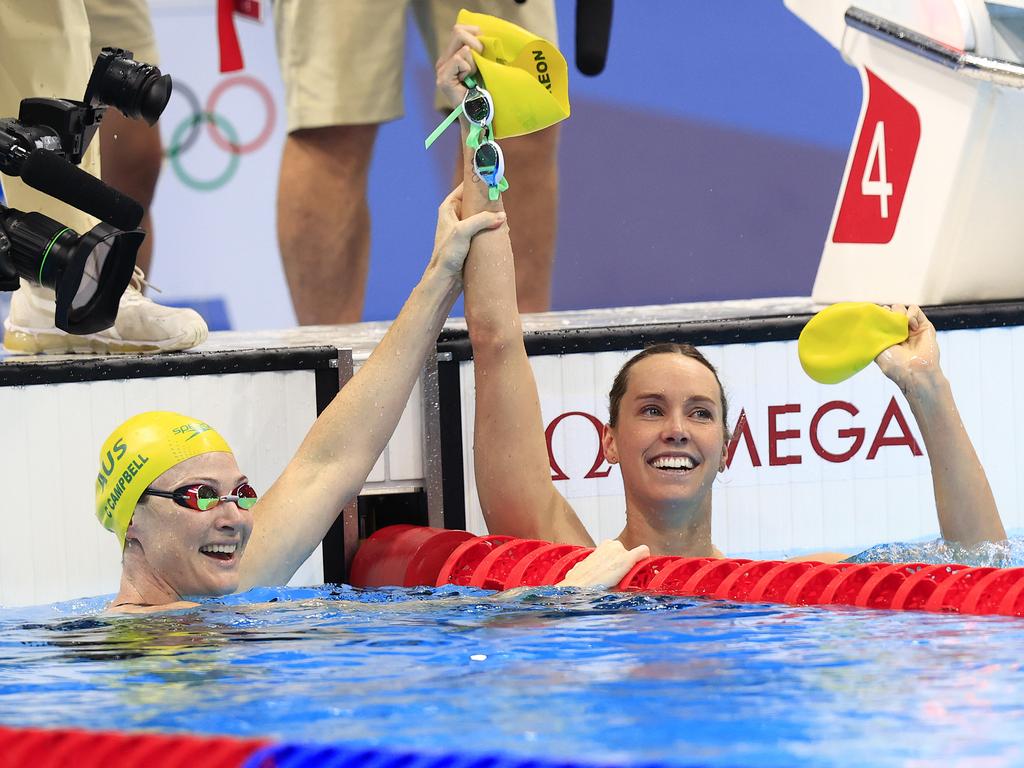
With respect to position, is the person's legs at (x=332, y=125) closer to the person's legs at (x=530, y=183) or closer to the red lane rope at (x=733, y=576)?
the person's legs at (x=530, y=183)

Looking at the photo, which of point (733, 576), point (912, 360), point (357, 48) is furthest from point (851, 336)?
point (357, 48)

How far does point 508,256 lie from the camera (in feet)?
10.3

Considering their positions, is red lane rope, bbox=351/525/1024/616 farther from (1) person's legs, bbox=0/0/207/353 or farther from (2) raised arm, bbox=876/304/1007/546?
(1) person's legs, bbox=0/0/207/353

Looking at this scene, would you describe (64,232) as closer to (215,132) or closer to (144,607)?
(144,607)

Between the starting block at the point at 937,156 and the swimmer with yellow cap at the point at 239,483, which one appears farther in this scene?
the starting block at the point at 937,156

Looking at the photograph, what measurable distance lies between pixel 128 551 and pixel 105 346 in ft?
2.19

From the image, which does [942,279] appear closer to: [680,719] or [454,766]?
[680,719]

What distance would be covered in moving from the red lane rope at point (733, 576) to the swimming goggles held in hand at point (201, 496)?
46cm

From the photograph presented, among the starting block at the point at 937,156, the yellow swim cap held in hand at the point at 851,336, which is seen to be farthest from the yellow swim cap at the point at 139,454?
the starting block at the point at 937,156

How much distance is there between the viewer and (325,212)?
13.6ft

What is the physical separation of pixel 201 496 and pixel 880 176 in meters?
2.06

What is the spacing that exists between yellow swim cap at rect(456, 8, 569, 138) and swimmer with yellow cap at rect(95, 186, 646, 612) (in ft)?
0.61

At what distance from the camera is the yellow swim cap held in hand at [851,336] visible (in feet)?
9.56

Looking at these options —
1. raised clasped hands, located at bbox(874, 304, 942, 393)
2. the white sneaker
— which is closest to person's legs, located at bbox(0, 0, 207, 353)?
the white sneaker
